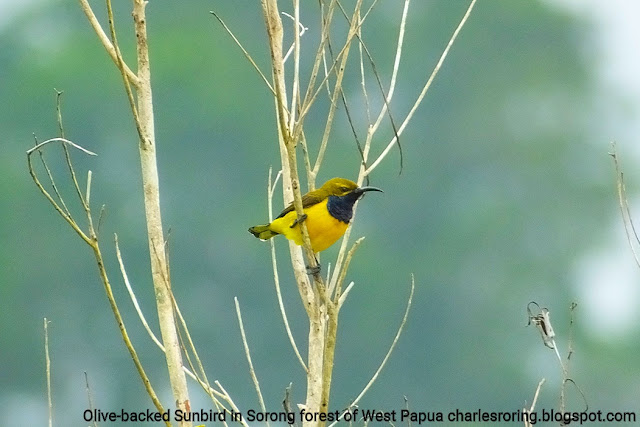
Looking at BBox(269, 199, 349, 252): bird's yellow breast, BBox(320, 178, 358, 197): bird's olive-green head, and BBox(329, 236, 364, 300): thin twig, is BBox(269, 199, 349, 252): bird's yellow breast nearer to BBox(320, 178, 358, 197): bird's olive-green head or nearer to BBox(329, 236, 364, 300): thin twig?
BBox(320, 178, 358, 197): bird's olive-green head

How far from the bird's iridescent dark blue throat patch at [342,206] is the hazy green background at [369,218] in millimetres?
20560

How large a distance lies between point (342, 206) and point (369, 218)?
28513mm

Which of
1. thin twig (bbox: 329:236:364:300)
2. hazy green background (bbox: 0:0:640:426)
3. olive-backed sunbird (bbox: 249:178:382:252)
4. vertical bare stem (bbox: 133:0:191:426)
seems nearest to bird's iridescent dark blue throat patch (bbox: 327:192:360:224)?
olive-backed sunbird (bbox: 249:178:382:252)

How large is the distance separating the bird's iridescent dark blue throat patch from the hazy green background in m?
20.6

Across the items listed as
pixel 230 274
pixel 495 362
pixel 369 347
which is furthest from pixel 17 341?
pixel 495 362

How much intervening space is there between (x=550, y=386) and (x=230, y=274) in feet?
26.8

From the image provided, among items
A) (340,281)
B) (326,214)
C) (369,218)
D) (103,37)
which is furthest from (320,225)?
(369,218)

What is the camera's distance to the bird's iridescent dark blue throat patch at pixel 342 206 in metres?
6.61

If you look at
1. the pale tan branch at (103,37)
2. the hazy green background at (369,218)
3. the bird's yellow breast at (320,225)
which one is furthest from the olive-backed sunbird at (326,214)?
the hazy green background at (369,218)

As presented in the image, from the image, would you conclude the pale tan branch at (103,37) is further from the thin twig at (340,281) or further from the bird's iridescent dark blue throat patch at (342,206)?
the bird's iridescent dark blue throat patch at (342,206)

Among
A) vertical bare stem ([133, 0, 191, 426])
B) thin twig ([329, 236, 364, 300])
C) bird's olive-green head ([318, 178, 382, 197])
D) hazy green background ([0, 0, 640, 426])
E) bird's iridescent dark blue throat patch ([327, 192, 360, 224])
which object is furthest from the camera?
hazy green background ([0, 0, 640, 426])

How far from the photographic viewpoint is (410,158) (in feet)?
124

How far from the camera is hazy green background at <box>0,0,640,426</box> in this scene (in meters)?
31.2

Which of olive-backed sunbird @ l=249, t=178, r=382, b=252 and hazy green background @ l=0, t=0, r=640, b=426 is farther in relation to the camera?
hazy green background @ l=0, t=0, r=640, b=426
